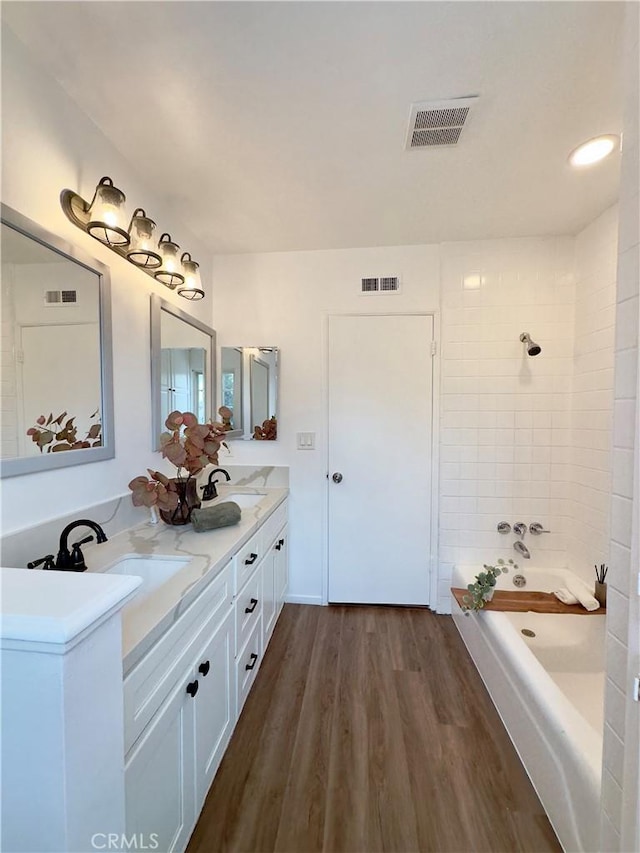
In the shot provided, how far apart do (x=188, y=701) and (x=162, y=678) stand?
0.22 metres

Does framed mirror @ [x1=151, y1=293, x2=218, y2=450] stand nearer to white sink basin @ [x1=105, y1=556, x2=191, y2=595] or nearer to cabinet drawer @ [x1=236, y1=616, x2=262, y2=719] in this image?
white sink basin @ [x1=105, y1=556, x2=191, y2=595]

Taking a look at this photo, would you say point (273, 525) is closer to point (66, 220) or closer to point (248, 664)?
point (248, 664)

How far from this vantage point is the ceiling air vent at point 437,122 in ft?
4.24

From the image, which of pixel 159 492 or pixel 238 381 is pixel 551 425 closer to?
pixel 238 381

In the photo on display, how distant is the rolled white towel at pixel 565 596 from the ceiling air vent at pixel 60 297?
2805mm

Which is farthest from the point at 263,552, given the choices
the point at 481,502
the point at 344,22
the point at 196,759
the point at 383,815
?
the point at 344,22

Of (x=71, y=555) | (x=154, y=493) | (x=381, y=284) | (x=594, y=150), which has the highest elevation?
(x=594, y=150)

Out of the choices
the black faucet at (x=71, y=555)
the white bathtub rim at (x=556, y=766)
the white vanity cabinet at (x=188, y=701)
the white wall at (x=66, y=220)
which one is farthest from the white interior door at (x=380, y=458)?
the black faucet at (x=71, y=555)

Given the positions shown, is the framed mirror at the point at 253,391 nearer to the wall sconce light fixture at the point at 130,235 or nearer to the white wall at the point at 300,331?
the white wall at the point at 300,331

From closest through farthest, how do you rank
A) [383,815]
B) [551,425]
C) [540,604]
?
[383,815], [540,604], [551,425]

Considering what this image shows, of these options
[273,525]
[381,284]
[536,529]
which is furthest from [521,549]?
[381,284]

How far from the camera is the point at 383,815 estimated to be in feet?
3.99

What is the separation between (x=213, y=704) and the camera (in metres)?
1.23

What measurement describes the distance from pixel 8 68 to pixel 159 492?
4.65ft
